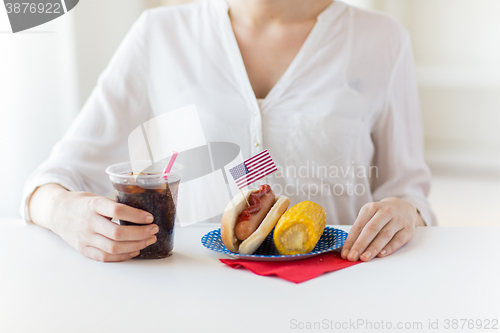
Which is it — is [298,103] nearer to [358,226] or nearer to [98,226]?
[358,226]

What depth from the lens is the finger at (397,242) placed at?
791 mm

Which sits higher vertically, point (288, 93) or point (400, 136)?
point (288, 93)

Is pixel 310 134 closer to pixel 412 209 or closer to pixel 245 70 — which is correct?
pixel 245 70

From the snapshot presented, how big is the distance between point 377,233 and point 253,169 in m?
0.25

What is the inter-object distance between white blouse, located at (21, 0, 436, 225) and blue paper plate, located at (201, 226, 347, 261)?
0.43m

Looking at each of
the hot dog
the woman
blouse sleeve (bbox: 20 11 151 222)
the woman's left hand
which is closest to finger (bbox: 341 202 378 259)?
the woman's left hand

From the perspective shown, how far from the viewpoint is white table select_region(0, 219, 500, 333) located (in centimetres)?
57

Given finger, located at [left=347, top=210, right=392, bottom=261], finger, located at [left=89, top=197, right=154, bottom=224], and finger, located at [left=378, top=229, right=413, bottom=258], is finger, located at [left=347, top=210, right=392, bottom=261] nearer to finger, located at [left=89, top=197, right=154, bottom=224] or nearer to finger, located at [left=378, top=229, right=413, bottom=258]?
finger, located at [left=378, top=229, right=413, bottom=258]

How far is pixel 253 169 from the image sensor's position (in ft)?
2.65

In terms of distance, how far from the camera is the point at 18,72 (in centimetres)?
184

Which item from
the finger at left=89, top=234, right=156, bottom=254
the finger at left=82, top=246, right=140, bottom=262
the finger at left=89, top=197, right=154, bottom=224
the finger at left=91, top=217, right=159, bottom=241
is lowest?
the finger at left=82, top=246, right=140, bottom=262

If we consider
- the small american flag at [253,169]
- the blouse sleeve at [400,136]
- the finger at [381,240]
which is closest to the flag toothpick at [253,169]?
the small american flag at [253,169]

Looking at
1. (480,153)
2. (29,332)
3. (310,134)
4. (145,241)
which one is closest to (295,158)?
(310,134)

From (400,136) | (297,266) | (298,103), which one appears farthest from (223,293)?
(400,136)
